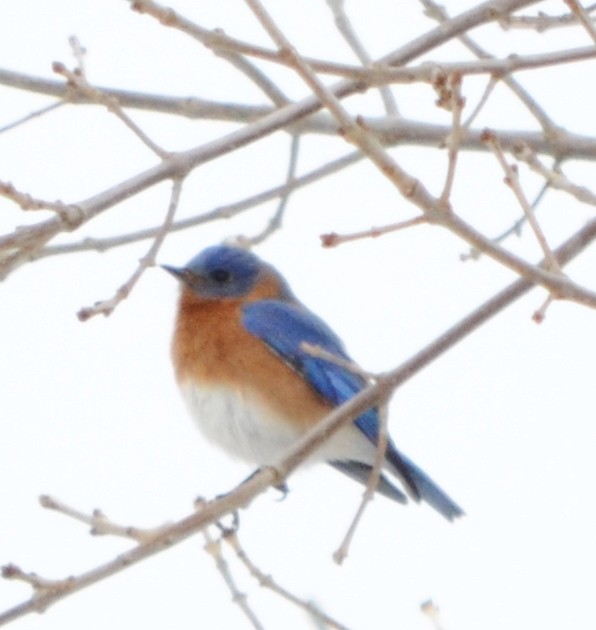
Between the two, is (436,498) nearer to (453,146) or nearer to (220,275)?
(220,275)

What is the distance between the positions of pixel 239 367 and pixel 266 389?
154mm

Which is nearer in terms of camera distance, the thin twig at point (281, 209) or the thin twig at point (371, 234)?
the thin twig at point (371, 234)

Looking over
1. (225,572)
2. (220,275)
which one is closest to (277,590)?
(225,572)

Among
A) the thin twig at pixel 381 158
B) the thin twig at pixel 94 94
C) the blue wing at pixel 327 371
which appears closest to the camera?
the thin twig at pixel 381 158

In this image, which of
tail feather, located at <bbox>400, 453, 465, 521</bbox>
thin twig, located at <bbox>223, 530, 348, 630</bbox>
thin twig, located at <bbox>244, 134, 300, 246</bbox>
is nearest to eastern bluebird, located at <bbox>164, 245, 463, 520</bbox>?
tail feather, located at <bbox>400, 453, 465, 521</bbox>

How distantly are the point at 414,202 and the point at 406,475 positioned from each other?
329 cm

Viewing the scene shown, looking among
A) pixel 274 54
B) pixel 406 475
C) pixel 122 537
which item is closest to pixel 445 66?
pixel 274 54

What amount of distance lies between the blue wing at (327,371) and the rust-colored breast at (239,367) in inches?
2.0

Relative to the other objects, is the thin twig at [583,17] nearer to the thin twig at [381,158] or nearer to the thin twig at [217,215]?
the thin twig at [381,158]

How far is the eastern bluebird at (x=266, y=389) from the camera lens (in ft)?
21.1

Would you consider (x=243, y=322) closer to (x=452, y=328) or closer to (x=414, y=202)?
(x=452, y=328)

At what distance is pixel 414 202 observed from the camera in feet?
10.5

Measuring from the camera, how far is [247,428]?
6430mm

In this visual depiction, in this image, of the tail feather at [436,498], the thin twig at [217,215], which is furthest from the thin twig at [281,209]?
the tail feather at [436,498]
